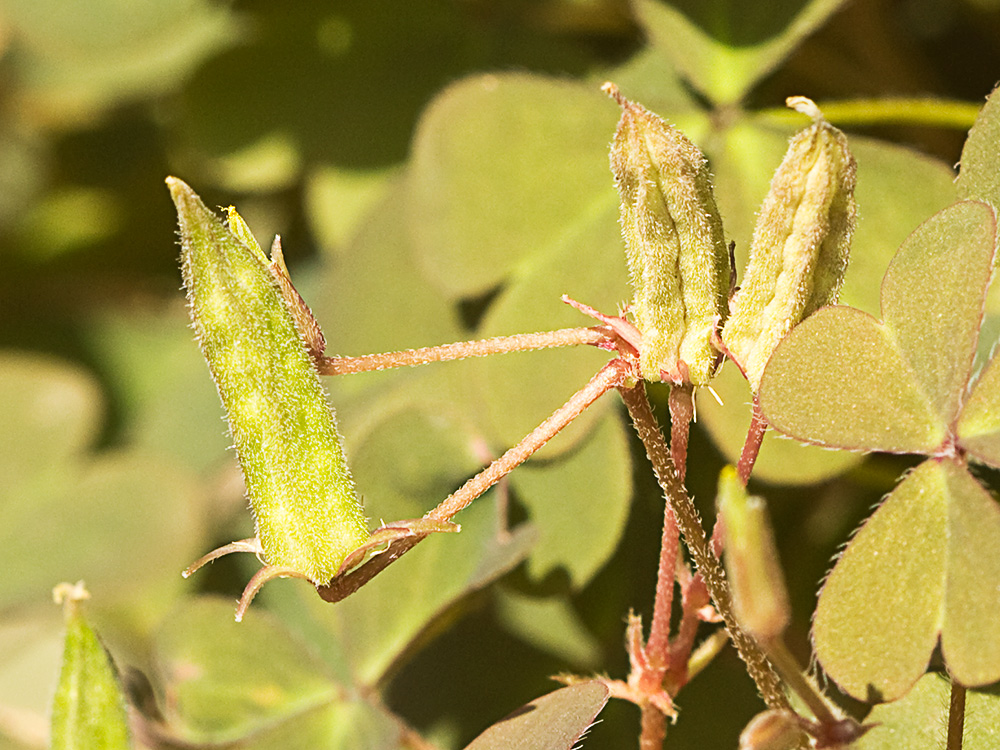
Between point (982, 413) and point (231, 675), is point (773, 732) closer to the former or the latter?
point (982, 413)

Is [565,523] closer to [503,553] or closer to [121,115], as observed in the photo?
[503,553]

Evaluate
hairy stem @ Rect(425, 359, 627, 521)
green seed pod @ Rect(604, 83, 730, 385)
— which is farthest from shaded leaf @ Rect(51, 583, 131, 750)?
green seed pod @ Rect(604, 83, 730, 385)

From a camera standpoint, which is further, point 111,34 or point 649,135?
point 111,34

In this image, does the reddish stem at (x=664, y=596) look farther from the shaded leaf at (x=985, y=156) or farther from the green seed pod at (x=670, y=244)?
the shaded leaf at (x=985, y=156)

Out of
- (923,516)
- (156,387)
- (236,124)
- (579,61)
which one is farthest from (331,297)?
(923,516)

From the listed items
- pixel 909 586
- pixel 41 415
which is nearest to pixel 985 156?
pixel 909 586
